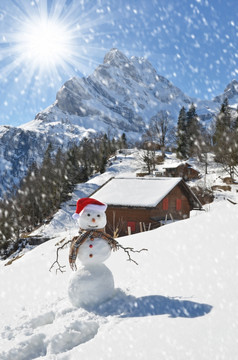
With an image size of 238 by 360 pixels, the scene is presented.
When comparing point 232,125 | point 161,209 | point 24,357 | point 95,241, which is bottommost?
point 161,209

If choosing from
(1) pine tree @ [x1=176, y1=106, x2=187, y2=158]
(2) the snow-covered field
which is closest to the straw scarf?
(2) the snow-covered field

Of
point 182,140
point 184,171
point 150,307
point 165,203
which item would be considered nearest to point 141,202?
point 165,203

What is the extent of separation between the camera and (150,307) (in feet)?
11.2

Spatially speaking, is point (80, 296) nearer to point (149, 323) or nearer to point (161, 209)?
point (149, 323)

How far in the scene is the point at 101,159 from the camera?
54.1 metres

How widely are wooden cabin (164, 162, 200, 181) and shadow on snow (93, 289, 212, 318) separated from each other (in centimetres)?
4105

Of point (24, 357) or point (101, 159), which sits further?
point (101, 159)

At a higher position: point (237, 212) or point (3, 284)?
point (237, 212)

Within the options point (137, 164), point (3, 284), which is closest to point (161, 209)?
point (3, 284)

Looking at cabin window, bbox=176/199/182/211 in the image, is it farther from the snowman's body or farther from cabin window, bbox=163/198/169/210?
the snowman's body

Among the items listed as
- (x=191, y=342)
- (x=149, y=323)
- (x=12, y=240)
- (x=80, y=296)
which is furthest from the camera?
(x=12, y=240)

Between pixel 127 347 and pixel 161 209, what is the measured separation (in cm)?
1670

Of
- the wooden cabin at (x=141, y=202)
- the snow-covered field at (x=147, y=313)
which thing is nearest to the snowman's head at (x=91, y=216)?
the snow-covered field at (x=147, y=313)

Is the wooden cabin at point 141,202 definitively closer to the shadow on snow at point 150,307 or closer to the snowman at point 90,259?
the snowman at point 90,259
